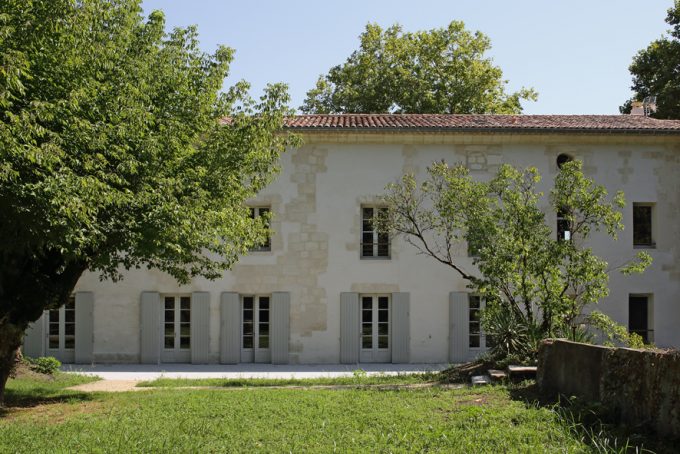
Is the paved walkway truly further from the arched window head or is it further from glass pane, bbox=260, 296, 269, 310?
the arched window head

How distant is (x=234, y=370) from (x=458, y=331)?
5382 mm

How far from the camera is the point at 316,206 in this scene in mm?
17547

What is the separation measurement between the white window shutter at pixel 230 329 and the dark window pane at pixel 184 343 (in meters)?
0.89

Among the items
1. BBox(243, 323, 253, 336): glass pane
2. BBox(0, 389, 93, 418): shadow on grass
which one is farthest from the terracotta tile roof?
BBox(0, 389, 93, 418): shadow on grass

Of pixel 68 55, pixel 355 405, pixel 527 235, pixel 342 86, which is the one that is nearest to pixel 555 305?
pixel 527 235

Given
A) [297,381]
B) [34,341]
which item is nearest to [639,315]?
[297,381]

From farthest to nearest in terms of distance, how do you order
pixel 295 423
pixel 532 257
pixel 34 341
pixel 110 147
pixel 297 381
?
pixel 34 341
pixel 297 381
pixel 532 257
pixel 110 147
pixel 295 423

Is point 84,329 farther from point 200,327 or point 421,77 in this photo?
point 421,77

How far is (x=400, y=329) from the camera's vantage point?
17.2 m

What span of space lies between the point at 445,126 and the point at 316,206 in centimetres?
367

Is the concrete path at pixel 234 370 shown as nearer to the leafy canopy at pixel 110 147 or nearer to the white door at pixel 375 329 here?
the white door at pixel 375 329

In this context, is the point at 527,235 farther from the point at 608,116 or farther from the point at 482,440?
the point at 608,116

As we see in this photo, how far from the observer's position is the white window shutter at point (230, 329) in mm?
17078

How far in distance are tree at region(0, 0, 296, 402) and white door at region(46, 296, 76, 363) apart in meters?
6.89
